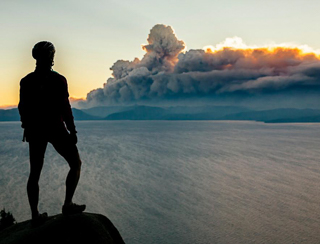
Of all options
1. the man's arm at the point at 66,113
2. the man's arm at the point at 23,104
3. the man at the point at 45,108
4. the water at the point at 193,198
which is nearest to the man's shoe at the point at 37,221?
the man at the point at 45,108

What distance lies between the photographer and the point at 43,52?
645 cm

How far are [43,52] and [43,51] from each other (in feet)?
0.07

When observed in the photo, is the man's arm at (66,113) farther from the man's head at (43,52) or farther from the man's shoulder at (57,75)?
the man's head at (43,52)

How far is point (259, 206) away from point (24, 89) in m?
38.7

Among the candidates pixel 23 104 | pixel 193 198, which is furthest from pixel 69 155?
pixel 193 198

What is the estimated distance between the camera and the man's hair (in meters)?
6.45

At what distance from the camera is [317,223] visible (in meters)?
33.2

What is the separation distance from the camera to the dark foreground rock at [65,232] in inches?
259

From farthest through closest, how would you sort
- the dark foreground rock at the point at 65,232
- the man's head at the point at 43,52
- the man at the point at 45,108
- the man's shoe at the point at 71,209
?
the man's shoe at the point at 71,209 < the dark foreground rock at the point at 65,232 < the man's head at the point at 43,52 < the man at the point at 45,108

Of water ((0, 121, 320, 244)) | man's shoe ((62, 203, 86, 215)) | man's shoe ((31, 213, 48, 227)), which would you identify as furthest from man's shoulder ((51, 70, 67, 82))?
water ((0, 121, 320, 244))

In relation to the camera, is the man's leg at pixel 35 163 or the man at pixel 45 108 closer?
the man at pixel 45 108

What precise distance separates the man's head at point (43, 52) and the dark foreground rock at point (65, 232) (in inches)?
148

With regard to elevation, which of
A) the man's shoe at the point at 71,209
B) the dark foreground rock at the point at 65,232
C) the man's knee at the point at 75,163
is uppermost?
the man's knee at the point at 75,163

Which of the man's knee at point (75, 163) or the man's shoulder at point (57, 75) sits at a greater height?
the man's shoulder at point (57, 75)
